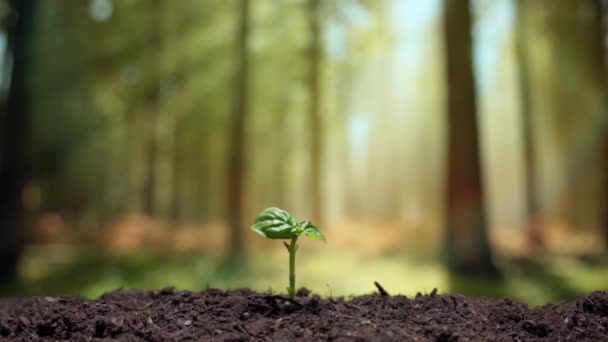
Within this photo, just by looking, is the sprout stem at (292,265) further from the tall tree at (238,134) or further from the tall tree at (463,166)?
the tall tree at (238,134)

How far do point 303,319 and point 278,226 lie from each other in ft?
1.72

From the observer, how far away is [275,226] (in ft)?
9.66

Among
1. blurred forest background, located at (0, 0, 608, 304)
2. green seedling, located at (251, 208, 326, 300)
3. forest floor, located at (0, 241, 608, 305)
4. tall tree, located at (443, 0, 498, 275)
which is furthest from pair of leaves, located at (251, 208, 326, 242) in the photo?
tall tree, located at (443, 0, 498, 275)

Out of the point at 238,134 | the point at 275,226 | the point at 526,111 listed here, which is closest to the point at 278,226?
the point at 275,226

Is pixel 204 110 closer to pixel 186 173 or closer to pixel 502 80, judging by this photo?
pixel 186 173

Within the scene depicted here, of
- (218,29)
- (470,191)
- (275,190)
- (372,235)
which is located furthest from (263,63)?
(275,190)

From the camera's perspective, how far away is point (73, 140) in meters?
21.1

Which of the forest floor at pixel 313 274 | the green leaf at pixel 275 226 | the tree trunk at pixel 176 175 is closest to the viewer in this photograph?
the green leaf at pixel 275 226

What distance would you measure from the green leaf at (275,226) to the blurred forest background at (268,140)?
3.73 m

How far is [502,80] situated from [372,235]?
9.88 metres

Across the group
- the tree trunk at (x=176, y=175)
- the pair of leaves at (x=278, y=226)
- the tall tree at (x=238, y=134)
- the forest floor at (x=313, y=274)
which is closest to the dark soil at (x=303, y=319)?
the pair of leaves at (x=278, y=226)

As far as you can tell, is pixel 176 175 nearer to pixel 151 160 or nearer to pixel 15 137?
pixel 151 160

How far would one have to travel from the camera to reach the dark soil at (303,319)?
271 centimetres

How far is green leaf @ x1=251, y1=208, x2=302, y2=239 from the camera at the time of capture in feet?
9.54
